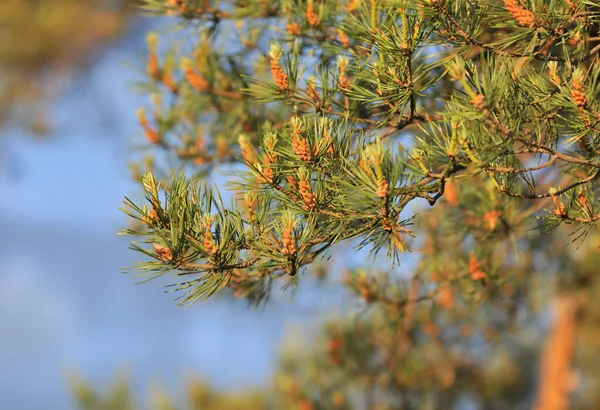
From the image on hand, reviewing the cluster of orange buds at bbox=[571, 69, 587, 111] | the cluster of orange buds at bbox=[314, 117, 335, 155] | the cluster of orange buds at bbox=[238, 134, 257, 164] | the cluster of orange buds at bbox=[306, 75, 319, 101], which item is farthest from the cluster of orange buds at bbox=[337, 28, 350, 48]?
the cluster of orange buds at bbox=[571, 69, 587, 111]

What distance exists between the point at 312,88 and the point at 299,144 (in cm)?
24

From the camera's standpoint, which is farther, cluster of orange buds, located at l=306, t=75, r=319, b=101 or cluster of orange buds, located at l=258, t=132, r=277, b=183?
cluster of orange buds, located at l=306, t=75, r=319, b=101

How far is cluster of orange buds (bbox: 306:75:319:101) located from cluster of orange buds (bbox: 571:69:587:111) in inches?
17.2

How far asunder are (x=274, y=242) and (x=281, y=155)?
0.13 metres

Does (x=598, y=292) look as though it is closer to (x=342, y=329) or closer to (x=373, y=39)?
(x=342, y=329)

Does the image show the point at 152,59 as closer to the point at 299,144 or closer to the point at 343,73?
the point at 343,73

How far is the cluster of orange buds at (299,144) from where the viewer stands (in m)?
1.05

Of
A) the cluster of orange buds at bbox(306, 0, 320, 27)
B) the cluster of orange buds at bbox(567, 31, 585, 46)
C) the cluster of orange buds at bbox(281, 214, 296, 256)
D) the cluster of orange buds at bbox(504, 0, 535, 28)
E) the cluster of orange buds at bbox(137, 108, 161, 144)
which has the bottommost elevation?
the cluster of orange buds at bbox(281, 214, 296, 256)

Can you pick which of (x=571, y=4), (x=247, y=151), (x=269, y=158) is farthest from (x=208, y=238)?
(x=571, y=4)

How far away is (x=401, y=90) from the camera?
1.13 metres

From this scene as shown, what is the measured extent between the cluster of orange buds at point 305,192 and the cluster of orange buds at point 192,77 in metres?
0.78

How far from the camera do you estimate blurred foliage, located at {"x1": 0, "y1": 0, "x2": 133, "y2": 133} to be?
547 cm

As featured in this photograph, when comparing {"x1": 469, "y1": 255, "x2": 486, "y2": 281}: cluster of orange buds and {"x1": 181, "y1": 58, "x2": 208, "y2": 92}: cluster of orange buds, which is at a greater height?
{"x1": 181, "y1": 58, "x2": 208, "y2": 92}: cluster of orange buds

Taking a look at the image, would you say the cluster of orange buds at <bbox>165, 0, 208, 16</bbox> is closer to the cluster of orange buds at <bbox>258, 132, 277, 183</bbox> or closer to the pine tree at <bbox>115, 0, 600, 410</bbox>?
the pine tree at <bbox>115, 0, 600, 410</bbox>
